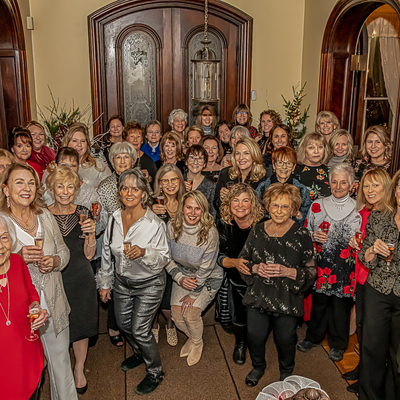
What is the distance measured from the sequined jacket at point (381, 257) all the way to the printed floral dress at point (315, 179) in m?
1.18

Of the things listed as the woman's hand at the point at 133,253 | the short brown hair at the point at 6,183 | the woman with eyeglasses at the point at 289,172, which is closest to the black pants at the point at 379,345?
the woman with eyeglasses at the point at 289,172

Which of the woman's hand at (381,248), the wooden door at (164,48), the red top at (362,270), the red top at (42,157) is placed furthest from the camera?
the wooden door at (164,48)

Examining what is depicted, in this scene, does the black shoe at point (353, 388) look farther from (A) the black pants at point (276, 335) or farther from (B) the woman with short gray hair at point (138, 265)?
(B) the woman with short gray hair at point (138, 265)

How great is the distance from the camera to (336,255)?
11.5 ft

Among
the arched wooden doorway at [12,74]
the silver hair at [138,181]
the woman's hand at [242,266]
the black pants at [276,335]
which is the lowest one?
the black pants at [276,335]

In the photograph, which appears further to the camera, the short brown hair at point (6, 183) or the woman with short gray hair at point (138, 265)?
the woman with short gray hair at point (138, 265)

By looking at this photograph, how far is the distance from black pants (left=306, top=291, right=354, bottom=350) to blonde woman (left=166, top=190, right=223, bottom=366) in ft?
3.12

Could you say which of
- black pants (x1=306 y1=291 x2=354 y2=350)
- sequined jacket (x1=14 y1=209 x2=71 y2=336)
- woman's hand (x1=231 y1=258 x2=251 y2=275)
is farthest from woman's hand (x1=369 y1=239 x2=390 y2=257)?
sequined jacket (x1=14 y1=209 x2=71 y2=336)

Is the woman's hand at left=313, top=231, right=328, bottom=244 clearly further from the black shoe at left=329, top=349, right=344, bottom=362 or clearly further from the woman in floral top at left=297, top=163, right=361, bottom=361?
the black shoe at left=329, top=349, right=344, bottom=362

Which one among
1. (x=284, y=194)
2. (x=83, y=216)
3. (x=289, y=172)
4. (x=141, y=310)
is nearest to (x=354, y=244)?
(x=284, y=194)

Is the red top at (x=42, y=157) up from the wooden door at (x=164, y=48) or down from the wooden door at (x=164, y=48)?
down

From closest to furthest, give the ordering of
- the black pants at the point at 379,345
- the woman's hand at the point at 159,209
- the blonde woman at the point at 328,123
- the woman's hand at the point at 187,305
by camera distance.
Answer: the black pants at the point at 379,345 → the woman's hand at the point at 187,305 → the woman's hand at the point at 159,209 → the blonde woman at the point at 328,123

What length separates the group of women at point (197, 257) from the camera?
9.00 ft

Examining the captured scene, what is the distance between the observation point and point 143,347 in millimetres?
3281
